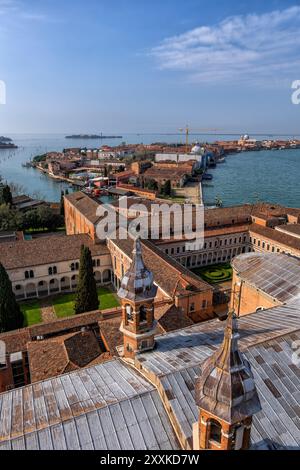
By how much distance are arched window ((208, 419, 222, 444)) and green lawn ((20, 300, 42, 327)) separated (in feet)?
88.2

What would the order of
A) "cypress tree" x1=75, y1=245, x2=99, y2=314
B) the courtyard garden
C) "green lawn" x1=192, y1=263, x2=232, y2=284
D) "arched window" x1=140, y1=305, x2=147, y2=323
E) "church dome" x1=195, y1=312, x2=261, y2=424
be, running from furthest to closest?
"green lawn" x1=192, y1=263, x2=232, y2=284, the courtyard garden, "cypress tree" x1=75, y1=245, x2=99, y2=314, "arched window" x1=140, y1=305, x2=147, y2=323, "church dome" x1=195, y1=312, x2=261, y2=424

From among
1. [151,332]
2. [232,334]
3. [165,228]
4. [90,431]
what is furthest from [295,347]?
[165,228]

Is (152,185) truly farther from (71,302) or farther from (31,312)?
(31,312)

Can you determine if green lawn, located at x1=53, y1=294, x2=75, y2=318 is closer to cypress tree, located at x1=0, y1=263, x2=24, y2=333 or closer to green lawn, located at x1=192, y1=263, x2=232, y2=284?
cypress tree, located at x1=0, y1=263, x2=24, y2=333

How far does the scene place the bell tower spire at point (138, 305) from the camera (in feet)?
53.8

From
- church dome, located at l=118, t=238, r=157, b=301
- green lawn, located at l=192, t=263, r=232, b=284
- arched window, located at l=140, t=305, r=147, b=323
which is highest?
church dome, located at l=118, t=238, r=157, b=301

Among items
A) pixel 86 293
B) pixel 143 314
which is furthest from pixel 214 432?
pixel 86 293

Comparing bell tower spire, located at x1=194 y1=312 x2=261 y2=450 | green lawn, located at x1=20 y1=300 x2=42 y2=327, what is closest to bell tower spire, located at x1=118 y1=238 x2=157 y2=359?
bell tower spire, located at x1=194 y1=312 x2=261 y2=450

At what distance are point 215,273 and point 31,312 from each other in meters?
23.6

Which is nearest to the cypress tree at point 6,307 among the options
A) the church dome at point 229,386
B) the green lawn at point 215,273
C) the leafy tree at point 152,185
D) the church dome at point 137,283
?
the church dome at point 137,283

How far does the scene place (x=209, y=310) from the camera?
1185 inches

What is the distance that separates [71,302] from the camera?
37.0 meters

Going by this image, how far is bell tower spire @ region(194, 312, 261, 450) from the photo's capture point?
8477 mm

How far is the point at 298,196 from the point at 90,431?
103 m
